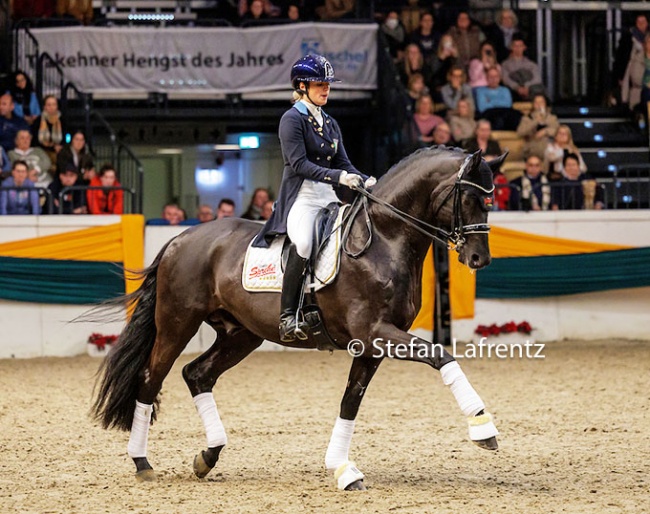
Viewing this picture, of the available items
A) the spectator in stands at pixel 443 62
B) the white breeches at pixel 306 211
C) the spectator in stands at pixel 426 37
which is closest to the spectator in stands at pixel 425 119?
the spectator in stands at pixel 443 62

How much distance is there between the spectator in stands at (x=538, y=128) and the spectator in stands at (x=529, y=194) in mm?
879

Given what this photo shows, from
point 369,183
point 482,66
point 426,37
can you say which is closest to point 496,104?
point 482,66

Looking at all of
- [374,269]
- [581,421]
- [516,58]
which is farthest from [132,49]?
[374,269]

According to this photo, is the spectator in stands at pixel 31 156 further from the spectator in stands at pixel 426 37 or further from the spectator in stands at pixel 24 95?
the spectator in stands at pixel 426 37

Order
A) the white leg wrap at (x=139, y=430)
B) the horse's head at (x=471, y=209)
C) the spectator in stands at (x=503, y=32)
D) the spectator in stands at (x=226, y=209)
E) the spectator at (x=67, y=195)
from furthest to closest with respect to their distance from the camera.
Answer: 1. the spectator in stands at (x=503, y=32)
2. the spectator in stands at (x=226, y=209)
3. the spectator at (x=67, y=195)
4. the white leg wrap at (x=139, y=430)
5. the horse's head at (x=471, y=209)

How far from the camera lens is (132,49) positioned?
1644cm

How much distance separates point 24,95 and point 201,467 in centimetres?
1007

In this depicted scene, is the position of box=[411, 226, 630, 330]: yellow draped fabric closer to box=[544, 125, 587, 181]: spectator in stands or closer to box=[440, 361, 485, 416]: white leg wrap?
box=[544, 125, 587, 181]: spectator in stands

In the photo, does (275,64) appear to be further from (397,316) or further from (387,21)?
(397,316)

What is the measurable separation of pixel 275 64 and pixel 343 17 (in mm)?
1692

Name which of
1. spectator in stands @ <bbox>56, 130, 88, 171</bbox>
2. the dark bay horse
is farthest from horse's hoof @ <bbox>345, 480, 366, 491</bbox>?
spectator in stands @ <bbox>56, 130, 88, 171</bbox>

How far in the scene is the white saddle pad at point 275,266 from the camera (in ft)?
22.0

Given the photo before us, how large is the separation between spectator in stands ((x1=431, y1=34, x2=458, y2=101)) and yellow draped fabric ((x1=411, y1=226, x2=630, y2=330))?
3439mm

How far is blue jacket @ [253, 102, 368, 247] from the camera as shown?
6.72 meters
